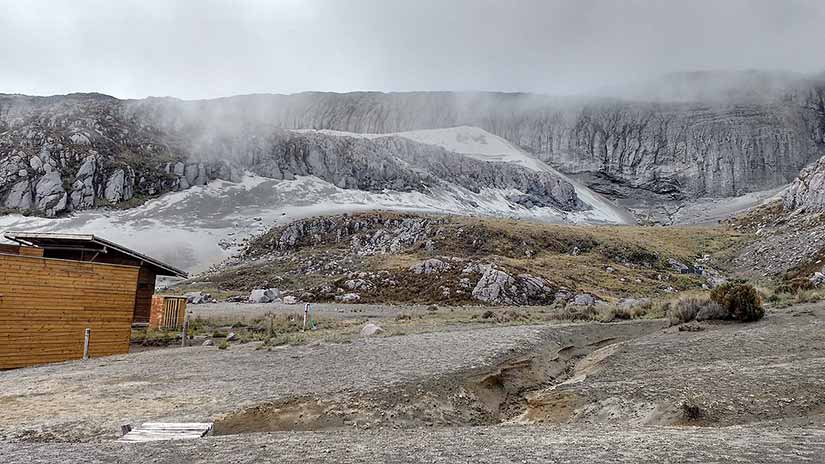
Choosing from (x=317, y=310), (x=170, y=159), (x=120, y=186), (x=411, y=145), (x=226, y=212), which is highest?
(x=411, y=145)

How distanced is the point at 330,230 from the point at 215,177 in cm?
3853

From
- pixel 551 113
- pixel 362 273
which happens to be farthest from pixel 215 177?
pixel 551 113

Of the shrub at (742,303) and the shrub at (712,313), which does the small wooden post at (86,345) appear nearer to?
the shrub at (712,313)

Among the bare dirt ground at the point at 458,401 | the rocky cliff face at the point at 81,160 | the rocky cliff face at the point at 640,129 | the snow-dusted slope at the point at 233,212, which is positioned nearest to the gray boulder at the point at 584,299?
the bare dirt ground at the point at 458,401

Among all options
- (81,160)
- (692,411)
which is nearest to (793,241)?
(692,411)

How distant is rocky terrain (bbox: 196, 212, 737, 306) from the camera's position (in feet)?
138

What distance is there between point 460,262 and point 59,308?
33236mm

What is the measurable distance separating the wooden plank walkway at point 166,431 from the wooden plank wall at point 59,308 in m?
11.5

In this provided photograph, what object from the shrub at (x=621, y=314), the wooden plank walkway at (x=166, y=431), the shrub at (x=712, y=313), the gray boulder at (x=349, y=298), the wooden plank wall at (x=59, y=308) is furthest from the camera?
the gray boulder at (x=349, y=298)

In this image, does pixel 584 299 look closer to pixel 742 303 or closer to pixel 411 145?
pixel 742 303

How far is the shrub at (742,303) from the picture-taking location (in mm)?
17453

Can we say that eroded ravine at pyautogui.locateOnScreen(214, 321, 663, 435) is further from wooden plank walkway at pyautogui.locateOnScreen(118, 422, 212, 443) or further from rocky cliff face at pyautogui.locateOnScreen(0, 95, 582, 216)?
rocky cliff face at pyautogui.locateOnScreen(0, 95, 582, 216)

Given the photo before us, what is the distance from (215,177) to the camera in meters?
95.9

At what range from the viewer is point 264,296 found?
43.6 meters
